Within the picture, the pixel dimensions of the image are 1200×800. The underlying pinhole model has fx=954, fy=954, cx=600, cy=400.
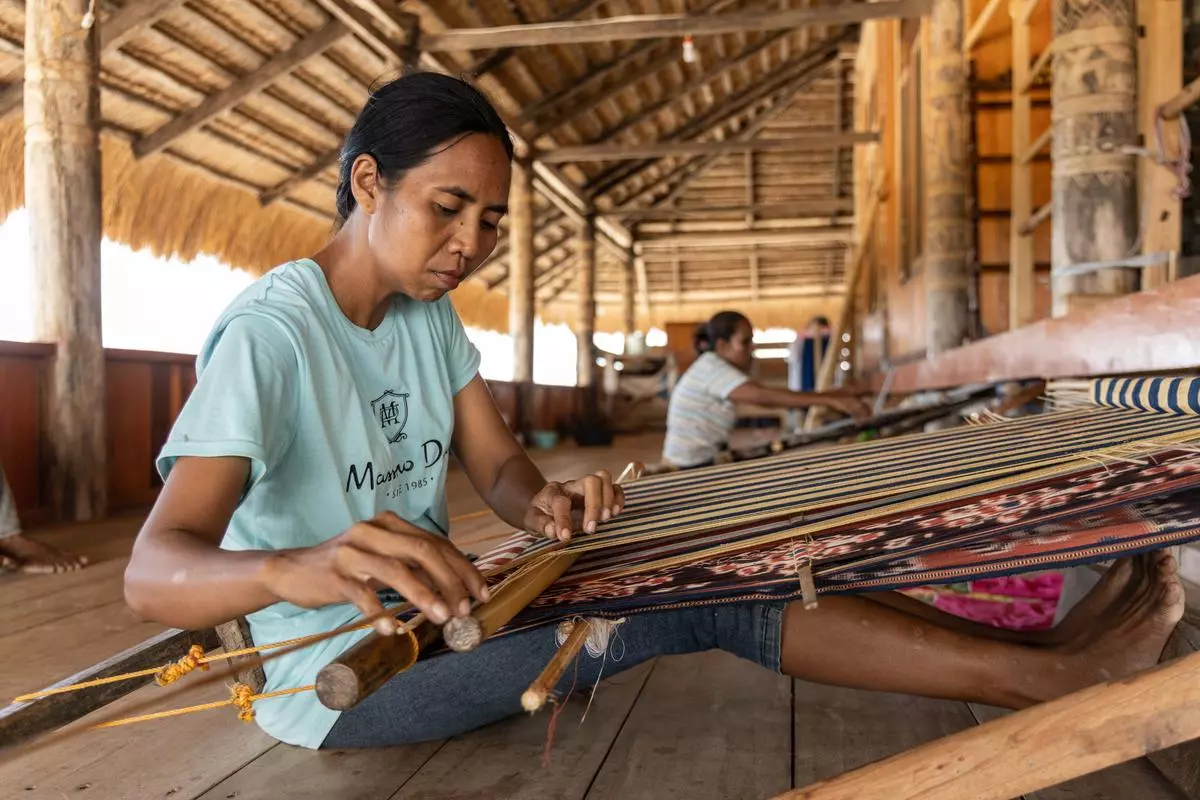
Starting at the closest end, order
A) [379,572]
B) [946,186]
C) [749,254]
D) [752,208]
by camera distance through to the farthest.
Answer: [379,572], [946,186], [752,208], [749,254]

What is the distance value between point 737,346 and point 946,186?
5.48ft

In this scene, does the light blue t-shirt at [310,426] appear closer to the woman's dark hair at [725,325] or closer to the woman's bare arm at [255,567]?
the woman's bare arm at [255,567]

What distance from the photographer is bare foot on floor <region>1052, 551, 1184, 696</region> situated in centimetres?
109

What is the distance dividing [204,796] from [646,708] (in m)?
0.62

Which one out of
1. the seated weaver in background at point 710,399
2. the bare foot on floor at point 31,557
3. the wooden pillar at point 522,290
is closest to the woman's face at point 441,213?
the bare foot on floor at point 31,557

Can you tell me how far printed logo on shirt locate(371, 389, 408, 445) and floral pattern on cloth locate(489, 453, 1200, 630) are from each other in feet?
1.08

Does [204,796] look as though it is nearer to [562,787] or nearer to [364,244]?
[562,787]

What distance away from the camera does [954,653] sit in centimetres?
110

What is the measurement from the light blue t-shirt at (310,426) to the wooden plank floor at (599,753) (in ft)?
0.31

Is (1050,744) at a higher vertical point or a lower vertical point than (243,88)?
lower

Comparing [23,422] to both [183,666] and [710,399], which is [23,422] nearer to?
[710,399]

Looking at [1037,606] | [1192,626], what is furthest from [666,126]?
[1192,626]

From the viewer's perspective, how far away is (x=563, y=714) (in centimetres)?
141

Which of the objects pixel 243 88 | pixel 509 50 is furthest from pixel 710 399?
pixel 509 50
